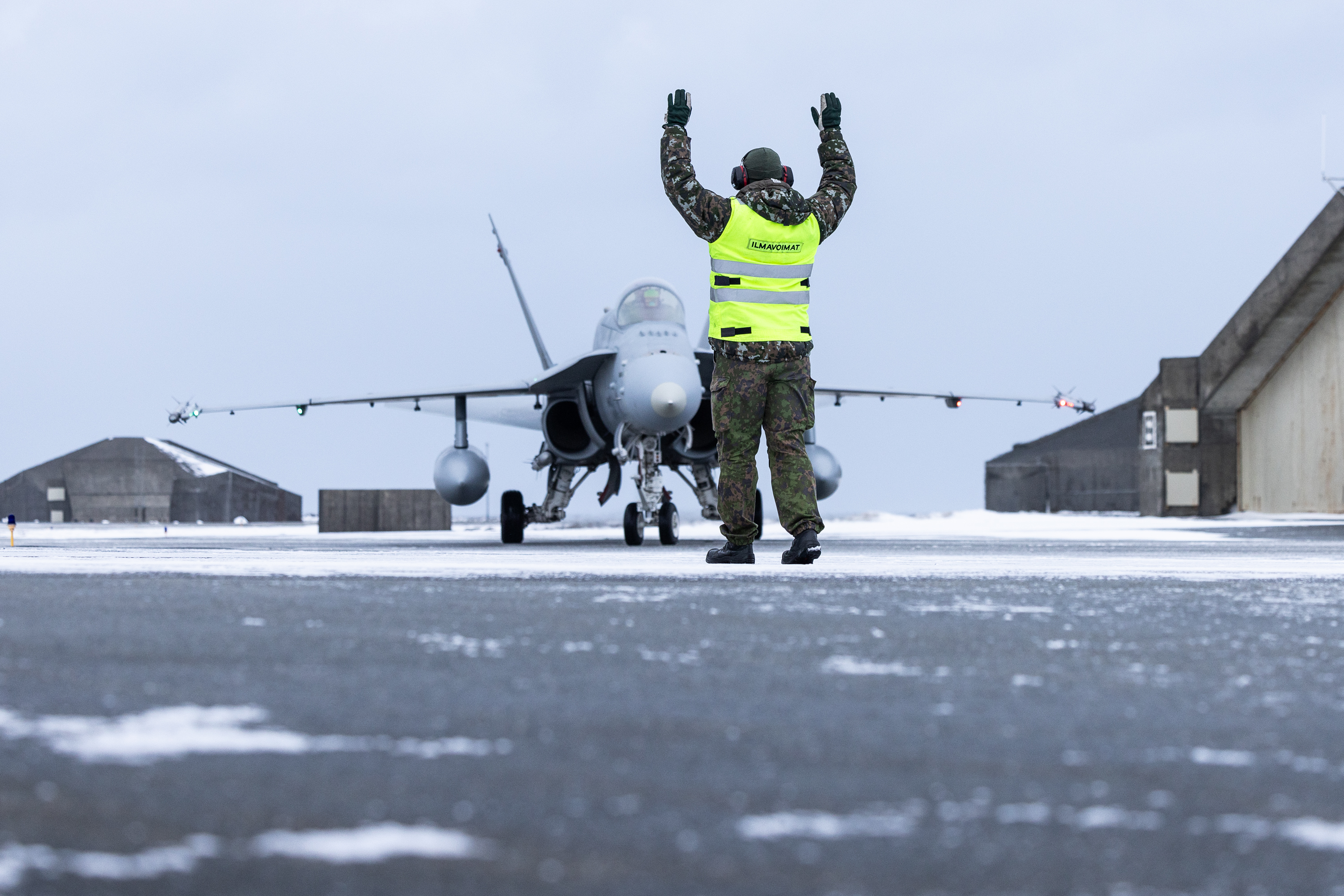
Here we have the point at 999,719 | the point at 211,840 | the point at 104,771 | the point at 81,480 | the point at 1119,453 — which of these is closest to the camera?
the point at 211,840

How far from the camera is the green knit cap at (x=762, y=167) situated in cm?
615

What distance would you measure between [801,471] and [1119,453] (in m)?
35.3

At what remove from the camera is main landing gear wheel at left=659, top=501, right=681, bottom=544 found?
482 inches

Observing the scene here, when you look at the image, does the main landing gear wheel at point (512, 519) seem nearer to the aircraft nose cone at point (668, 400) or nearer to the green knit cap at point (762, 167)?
the aircraft nose cone at point (668, 400)

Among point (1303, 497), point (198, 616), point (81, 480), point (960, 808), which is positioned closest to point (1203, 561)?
point (198, 616)

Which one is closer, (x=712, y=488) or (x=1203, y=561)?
(x=1203, y=561)

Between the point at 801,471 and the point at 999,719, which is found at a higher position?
the point at 801,471

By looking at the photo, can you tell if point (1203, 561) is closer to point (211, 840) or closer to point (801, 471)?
point (801, 471)

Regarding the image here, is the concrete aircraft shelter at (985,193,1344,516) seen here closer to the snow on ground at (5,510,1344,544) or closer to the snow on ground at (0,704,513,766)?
the snow on ground at (5,510,1344,544)

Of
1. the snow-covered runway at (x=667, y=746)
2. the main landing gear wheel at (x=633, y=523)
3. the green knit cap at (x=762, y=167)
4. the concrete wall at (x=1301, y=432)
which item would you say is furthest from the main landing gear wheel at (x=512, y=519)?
the concrete wall at (x=1301, y=432)

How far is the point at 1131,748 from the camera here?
1.68 m

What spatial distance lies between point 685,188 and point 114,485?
4170 cm

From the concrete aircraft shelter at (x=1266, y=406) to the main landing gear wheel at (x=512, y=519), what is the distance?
52.3 feet

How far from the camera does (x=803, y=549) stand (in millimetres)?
6008
